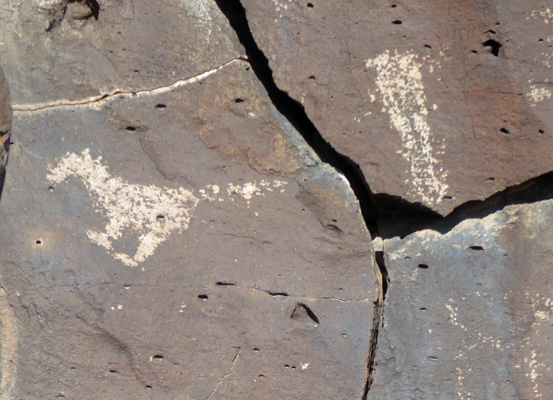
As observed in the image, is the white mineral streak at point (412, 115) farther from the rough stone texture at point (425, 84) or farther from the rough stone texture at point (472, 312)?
the rough stone texture at point (472, 312)

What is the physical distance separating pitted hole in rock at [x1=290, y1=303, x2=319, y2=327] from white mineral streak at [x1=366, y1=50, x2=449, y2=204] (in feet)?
1.08

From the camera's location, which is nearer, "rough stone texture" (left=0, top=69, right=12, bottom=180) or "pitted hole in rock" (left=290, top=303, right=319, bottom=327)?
"rough stone texture" (left=0, top=69, right=12, bottom=180)

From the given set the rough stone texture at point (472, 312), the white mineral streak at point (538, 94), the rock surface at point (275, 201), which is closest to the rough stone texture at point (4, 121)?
the rock surface at point (275, 201)

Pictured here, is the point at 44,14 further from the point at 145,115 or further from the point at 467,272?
the point at 467,272

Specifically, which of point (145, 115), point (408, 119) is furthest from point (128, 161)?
point (408, 119)

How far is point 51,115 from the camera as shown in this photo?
99 centimetres

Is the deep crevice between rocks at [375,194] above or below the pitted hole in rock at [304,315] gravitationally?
above

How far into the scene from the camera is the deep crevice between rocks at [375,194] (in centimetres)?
98

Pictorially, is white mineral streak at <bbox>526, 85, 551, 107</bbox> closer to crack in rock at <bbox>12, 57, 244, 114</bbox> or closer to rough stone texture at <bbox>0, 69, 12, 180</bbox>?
crack in rock at <bbox>12, 57, 244, 114</bbox>

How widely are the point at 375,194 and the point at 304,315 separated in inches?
11.8

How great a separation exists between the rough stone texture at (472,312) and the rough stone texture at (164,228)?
0.09m

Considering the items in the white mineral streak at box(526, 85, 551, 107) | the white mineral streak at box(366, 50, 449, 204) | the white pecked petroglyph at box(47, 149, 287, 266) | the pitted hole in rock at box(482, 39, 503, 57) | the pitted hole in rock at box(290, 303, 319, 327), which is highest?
the pitted hole in rock at box(482, 39, 503, 57)

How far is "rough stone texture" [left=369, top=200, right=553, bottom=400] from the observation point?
1.01 meters

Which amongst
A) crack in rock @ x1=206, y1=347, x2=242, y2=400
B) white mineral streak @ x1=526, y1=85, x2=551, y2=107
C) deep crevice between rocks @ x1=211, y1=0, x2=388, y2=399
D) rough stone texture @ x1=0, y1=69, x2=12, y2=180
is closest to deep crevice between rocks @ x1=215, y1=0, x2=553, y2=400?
deep crevice between rocks @ x1=211, y1=0, x2=388, y2=399
